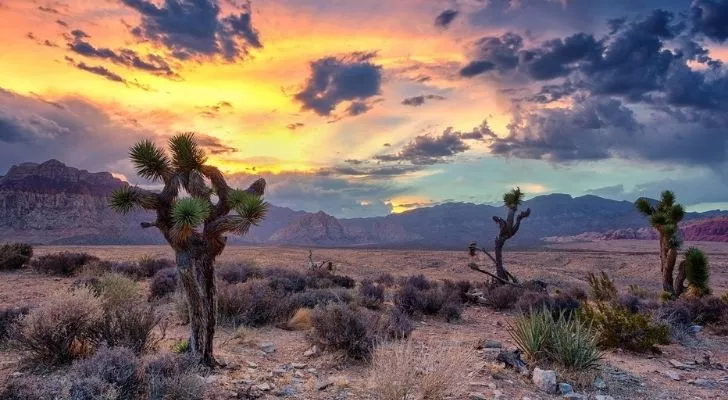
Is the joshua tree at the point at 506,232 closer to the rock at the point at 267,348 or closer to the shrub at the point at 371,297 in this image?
the shrub at the point at 371,297

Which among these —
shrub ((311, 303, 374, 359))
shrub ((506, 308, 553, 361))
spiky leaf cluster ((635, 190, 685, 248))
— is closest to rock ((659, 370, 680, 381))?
shrub ((506, 308, 553, 361))

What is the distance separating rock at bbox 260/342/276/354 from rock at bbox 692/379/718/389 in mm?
8378

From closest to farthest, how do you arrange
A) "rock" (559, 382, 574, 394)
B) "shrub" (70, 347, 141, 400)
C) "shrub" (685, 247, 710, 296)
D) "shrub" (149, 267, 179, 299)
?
1. "shrub" (70, 347, 141, 400)
2. "rock" (559, 382, 574, 394)
3. "shrub" (149, 267, 179, 299)
4. "shrub" (685, 247, 710, 296)

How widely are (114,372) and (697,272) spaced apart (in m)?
21.7

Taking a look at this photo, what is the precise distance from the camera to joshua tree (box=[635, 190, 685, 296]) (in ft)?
66.3

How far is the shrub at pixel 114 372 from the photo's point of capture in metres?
5.73

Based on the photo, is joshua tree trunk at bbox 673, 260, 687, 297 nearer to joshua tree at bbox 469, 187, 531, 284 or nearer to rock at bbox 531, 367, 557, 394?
joshua tree at bbox 469, 187, 531, 284

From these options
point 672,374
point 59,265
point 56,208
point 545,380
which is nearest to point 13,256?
point 59,265

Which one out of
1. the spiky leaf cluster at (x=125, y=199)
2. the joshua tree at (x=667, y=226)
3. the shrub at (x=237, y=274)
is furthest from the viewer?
the joshua tree at (x=667, y=226)

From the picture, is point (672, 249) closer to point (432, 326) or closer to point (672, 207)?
point (672, 207)

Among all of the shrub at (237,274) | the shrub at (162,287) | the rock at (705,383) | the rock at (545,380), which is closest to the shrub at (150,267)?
the shrub at (237,274)

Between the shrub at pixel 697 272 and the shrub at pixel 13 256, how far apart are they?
3153 cm

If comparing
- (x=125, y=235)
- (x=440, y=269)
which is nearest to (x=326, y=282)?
(x=440, y=269)

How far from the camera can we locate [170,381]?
5910mm
